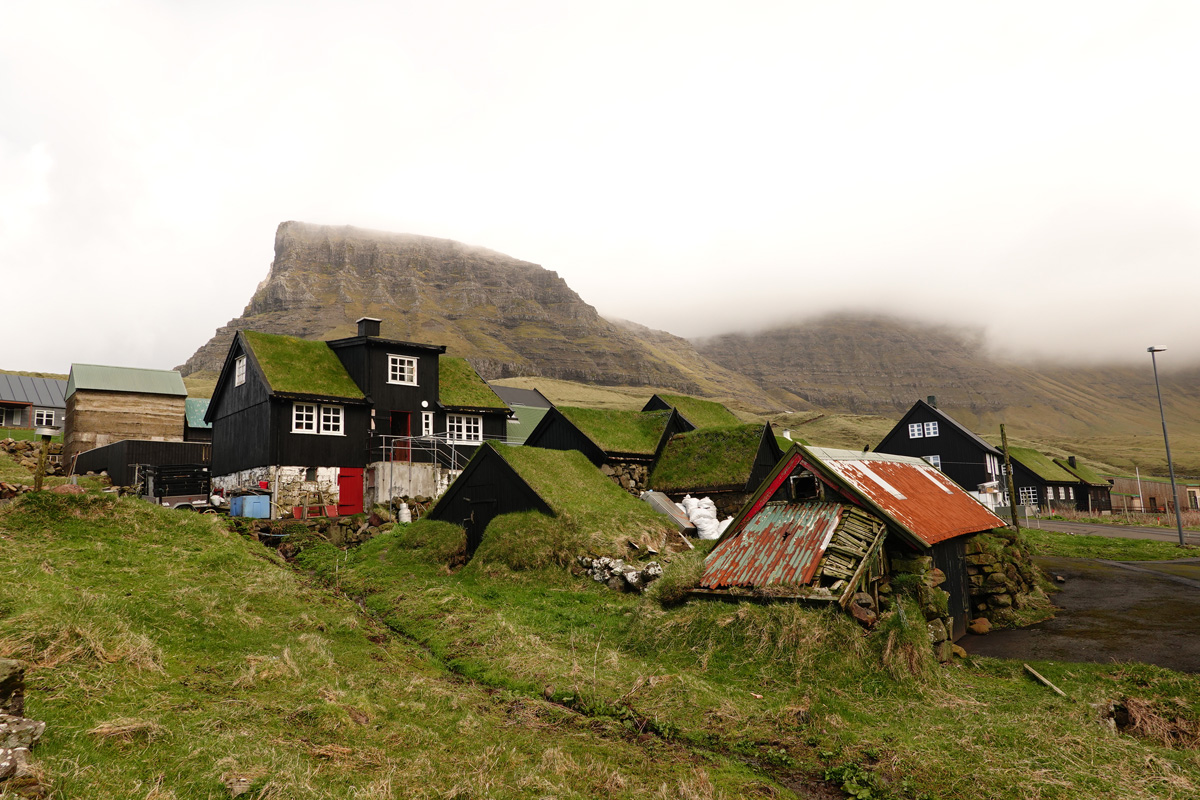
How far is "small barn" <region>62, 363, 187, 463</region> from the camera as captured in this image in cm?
5097

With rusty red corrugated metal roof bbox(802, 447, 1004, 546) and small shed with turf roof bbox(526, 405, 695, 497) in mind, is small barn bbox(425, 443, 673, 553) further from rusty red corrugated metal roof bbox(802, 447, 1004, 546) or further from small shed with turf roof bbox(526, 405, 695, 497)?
rusty red corrugated metal roof bbox(802, 447, 1004, 546)

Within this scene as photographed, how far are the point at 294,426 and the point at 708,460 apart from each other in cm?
2244

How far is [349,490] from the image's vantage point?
38031 mm

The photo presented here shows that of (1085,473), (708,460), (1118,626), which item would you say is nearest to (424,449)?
(708,460)

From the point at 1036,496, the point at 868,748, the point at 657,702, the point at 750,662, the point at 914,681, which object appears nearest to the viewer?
the point at 868,748

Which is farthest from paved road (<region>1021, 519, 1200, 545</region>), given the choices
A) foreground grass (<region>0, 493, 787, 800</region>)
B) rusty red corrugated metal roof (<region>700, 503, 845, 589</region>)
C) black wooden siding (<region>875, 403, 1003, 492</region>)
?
foreground grass (<region>0, 493, 787, 800</region>)

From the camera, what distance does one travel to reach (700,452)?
36.8 metres

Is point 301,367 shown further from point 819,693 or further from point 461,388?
point 819,693

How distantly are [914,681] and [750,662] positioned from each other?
10.3ft

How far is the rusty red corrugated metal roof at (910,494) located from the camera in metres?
17.8

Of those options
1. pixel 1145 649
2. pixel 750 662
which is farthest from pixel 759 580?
pixel 1145 649

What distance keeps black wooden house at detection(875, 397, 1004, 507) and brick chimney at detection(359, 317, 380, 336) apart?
151ft

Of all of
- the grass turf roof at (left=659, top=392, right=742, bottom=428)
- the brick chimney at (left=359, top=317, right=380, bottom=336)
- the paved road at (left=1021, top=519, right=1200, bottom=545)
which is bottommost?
the paved road at (left=1021, top=519, right=1200, bottom=545)

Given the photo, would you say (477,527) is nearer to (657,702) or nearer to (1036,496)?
(657,702)
